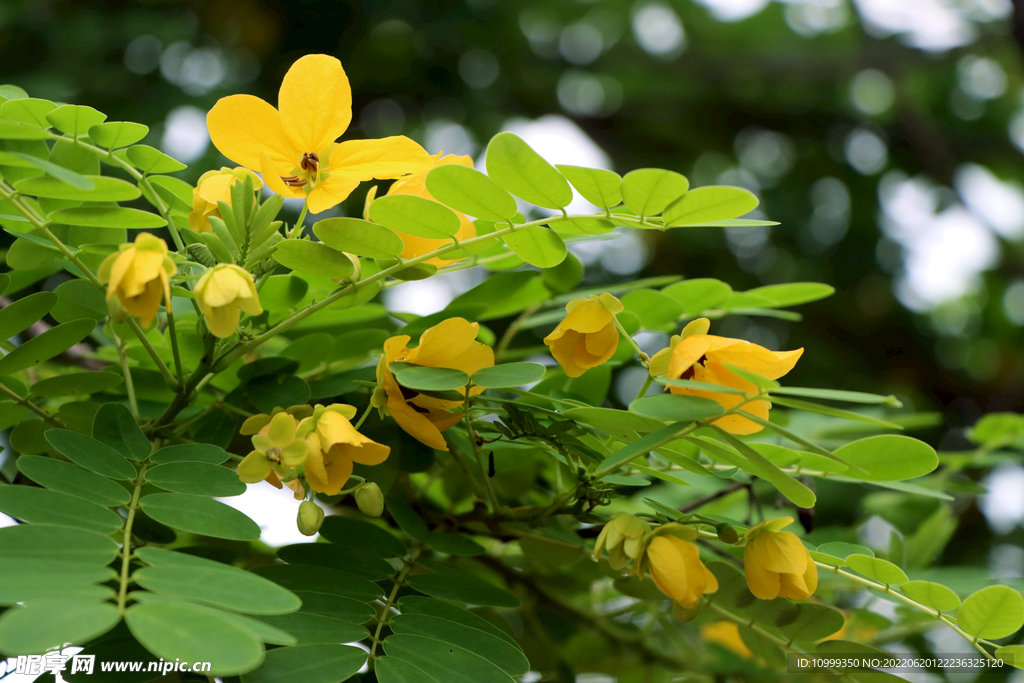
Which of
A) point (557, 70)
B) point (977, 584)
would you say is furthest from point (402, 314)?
point (557, 70)

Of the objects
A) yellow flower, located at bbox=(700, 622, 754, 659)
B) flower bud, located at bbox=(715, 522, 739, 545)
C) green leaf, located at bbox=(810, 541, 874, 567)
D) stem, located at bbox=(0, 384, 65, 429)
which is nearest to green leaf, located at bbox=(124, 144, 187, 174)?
stem, located at bbox=(0, 384, 65, 429)

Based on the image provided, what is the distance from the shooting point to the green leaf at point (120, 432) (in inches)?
22.0

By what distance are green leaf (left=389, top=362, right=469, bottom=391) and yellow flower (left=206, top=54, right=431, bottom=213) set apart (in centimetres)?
15

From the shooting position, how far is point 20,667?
0.50 m

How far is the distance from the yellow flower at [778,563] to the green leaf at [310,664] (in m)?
0.31

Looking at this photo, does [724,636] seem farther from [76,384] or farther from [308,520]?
[76,384]

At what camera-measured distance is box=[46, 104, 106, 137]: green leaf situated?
562mm

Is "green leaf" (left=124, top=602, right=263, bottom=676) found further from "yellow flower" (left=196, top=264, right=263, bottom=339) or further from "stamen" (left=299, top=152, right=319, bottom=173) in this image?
"stamen" (left=299, top=152, right=319, bottom=173)

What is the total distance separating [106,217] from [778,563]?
61 cm

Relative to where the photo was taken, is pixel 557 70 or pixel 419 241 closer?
pixel 419 241

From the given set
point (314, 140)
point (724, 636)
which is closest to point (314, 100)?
point (314, 140)

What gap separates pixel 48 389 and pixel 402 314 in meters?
0.35

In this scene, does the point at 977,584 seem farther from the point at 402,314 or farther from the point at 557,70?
the point at 557,70

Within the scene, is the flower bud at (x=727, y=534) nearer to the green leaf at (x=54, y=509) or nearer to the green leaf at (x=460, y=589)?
the green leaf at (x=460, y=589)
